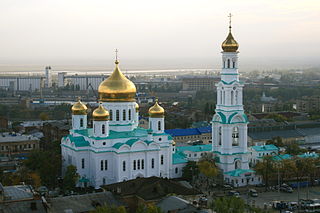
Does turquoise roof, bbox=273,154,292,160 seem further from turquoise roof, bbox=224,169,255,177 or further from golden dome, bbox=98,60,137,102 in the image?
golden dome, bbox=98,60,137,102

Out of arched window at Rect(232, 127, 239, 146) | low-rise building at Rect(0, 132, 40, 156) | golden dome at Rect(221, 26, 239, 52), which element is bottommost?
low-rise building at Rect(0, 132, 40, 156)

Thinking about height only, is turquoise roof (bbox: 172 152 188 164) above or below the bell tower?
below

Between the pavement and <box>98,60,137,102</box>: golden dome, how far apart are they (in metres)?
8.77

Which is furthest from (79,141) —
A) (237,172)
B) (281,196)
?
(281,196)

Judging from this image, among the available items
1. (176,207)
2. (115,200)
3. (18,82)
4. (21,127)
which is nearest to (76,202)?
(115,200)

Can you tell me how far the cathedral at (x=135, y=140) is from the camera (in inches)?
1148

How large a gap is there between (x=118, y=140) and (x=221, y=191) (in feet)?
20.8

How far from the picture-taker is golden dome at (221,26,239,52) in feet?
103

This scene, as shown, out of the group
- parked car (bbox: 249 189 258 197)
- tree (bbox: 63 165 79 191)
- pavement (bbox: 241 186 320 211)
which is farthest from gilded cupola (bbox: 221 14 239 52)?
tree (bbox: 63 165 79 191)

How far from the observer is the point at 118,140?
29.6 metres

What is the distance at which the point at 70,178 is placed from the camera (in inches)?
1098

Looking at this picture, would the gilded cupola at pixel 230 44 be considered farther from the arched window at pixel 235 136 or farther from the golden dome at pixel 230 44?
the arched window at pixel 235 136

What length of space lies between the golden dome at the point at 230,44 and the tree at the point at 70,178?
11.3 m

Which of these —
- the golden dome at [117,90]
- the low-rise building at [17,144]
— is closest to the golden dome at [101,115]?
A: the golden dome at [117,90]
